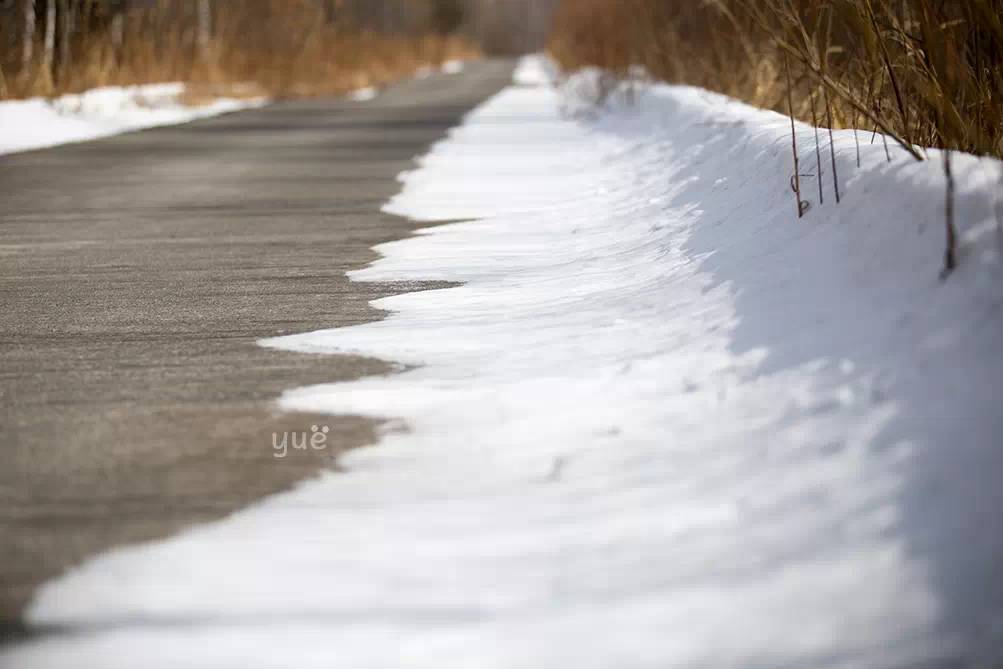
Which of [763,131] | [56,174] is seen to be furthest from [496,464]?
[56,174]

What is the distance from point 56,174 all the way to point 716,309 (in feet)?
22.2

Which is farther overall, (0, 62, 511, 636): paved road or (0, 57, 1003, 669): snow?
(0, 62, 511, 636): paved road

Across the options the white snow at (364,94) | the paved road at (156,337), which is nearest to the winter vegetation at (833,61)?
the paved road at (156,337)

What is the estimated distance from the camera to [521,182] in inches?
332

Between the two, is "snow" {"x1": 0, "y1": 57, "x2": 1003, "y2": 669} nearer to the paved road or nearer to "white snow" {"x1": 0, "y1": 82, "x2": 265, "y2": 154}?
the paved road

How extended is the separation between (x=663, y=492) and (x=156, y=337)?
198 cm

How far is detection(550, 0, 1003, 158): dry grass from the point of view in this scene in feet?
12.4

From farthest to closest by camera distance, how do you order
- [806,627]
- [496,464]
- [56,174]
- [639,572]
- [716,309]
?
[56,174] < [716,309] < [496,464] < [639,572] < [806,627]

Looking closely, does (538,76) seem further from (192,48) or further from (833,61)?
(833,61)

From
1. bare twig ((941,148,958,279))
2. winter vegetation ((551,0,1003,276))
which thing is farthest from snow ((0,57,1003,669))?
winter vegetation ((551,0,1003,276))

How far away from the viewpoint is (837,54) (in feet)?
26.4

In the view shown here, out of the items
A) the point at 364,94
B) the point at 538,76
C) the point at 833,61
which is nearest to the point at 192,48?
the point at 364,94

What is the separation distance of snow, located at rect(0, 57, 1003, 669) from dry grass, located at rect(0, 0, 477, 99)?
1116 centimetres

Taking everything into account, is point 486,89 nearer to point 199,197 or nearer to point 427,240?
point 199,197
